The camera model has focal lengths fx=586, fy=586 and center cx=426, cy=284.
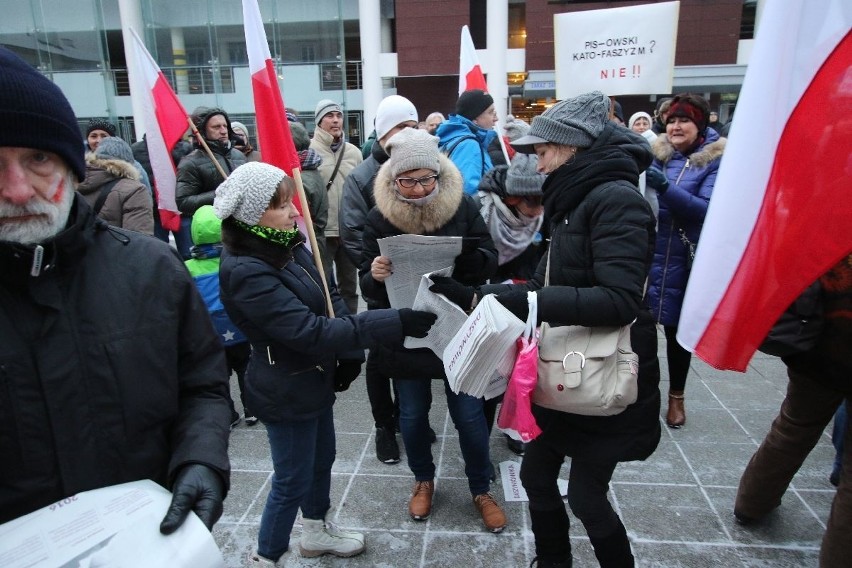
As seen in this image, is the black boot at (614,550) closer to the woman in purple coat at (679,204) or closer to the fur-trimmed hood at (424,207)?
the fur-trimmed hood at (424,207)

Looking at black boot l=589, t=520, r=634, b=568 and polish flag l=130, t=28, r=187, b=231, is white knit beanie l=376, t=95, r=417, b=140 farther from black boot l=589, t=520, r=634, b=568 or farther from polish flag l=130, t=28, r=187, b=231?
black boot l=589, t=520, r=634, b=568

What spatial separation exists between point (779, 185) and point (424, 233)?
153 cm

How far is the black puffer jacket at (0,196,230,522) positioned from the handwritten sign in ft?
11.5

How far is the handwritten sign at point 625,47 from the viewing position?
3.99 m

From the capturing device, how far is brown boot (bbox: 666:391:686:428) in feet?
12.8

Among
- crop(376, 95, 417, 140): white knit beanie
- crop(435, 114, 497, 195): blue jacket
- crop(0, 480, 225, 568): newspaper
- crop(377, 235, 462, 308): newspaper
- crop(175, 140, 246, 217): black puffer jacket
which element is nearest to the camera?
crop(0, 480, 225, 568): newspaper

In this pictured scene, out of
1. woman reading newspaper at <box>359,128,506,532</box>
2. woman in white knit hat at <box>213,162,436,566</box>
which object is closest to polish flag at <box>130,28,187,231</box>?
woman reading newspaper at <box>359,128,506,532</box>

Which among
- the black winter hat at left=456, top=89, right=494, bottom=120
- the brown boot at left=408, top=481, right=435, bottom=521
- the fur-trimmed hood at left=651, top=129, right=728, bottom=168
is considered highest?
the black winter hat at left=456, top=89, right=494, bottom=120

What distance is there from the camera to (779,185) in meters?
1.67

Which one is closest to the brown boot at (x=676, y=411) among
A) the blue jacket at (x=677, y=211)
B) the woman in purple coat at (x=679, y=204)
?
the woman in purple coat at (x=679, y=204)

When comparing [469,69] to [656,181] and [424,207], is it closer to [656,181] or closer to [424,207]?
[656,181]

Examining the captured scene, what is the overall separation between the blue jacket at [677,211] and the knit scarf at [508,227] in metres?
0.83

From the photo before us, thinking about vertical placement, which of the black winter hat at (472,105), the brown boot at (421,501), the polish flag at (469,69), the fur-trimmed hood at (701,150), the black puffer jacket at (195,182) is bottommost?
the brown boot at (421,501)

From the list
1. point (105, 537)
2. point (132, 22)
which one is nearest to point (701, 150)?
point (105, 537)
